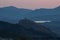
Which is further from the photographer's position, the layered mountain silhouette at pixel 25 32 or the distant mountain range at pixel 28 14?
the distant mountain range at pixel 28 14

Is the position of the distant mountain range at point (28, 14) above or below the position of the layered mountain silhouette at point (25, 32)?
above

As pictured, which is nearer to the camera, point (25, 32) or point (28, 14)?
point (25, 32)

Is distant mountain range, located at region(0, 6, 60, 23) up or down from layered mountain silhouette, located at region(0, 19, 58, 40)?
up

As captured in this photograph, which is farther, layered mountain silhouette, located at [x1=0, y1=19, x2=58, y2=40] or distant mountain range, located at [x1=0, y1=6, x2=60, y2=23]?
distant mountain range, located at [x1=0, y1=6, x2=60, y2=23]
